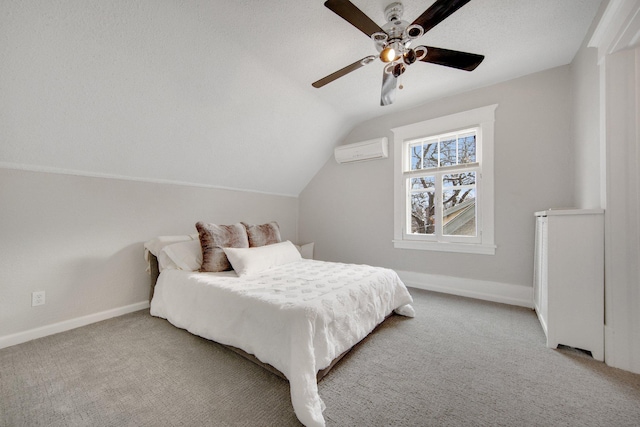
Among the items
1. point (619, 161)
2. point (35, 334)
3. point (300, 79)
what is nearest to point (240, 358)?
point (35, 334)

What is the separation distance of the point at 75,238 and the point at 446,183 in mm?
4054

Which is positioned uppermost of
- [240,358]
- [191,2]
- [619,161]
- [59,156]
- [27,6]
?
[191,2]

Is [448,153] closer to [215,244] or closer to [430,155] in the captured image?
[430,155]

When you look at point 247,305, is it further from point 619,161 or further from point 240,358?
point 619,161

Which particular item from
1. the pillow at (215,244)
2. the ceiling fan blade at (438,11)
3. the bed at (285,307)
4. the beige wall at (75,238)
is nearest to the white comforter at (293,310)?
the bed at (285,307)

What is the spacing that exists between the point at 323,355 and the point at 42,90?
103 inches

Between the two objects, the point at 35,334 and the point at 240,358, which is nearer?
the point at 240,358

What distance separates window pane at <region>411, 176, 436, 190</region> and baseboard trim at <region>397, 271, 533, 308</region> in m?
1.19

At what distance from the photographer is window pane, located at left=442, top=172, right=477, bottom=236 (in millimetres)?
3076

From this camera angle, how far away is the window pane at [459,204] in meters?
3.08

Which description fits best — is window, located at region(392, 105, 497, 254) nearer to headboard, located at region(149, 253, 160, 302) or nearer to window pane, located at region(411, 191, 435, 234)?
window pane, located at region(411, 191, 435, 234)

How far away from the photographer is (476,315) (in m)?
2.46

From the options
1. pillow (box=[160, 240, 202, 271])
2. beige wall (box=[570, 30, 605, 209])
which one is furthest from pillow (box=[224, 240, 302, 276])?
beige wall (box=[570, 30, 605, 209])

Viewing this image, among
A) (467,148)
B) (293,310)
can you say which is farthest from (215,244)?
(467,148)
